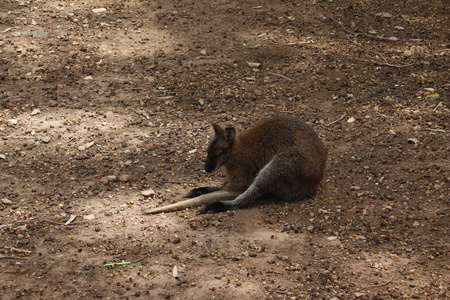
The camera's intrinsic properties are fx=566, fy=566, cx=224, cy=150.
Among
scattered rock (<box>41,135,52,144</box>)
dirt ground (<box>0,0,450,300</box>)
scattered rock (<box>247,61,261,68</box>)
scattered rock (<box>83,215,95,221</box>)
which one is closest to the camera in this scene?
dirt ground (<box>0,0,450,300</box>)

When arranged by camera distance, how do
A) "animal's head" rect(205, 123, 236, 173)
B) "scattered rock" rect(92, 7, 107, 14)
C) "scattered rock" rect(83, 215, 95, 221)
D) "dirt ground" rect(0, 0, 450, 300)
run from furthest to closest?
"scattered rock" rect(92, 7, 107, 14) → "animal's head" rect(205, 123, 236, 173) → "scattered rock" rect(83, 215, 95, 221) → "dirt ground" rect(0, 0, 450, 300)

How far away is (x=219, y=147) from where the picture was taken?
585 cm

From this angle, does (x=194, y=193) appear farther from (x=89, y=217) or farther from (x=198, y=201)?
(x=89, y=217)

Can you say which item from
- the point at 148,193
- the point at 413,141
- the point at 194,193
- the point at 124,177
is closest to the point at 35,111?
the point at 124,177

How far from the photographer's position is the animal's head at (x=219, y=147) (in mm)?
5859

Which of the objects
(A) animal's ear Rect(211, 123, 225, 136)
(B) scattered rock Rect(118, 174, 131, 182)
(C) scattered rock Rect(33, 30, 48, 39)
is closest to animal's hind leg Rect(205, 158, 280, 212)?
(A) animal's ear Rect(211, 123, 225, 136)

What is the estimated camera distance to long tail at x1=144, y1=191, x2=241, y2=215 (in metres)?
5.59

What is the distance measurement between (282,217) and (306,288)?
1.15 meters

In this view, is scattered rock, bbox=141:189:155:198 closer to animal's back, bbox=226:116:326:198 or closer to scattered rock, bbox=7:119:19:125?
animal's back, bbox=226:116:326:198

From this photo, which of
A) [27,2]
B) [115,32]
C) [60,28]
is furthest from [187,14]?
[27,2]

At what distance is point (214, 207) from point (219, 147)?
640 mm

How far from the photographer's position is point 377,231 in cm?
525

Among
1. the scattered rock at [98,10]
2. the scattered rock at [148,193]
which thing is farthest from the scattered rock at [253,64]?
the scattered rock at [148,193]

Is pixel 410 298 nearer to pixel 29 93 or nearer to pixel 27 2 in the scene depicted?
pixel 29 93
